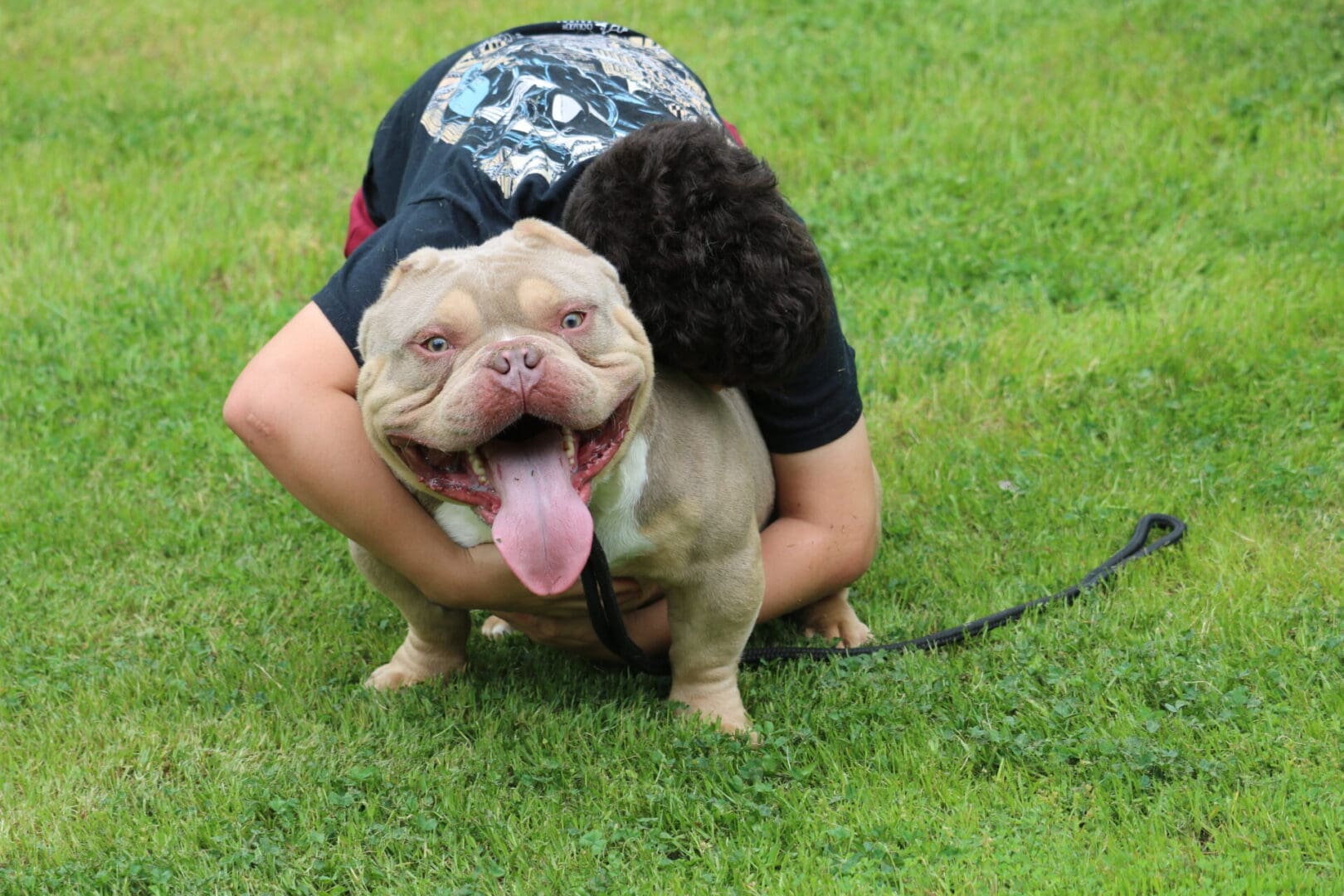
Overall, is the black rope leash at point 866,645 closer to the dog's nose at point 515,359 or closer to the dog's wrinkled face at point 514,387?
the dog's wrinkled face at point 514,387

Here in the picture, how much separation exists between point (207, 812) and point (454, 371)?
133cm

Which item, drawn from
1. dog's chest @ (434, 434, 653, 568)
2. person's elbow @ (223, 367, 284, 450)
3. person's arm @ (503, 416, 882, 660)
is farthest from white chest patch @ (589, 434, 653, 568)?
person's elbow @ (223, 367, 284, 450)

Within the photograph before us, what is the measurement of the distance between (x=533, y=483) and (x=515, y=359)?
0.31 m

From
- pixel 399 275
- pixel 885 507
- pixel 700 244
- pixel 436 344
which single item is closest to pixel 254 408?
pixel 399 275

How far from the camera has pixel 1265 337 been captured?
5547mm

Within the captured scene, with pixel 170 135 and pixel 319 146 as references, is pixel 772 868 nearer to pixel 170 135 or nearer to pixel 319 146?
pixel 319 146

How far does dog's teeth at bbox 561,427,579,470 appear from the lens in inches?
118

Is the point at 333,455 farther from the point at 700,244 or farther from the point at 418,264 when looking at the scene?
the point at 700,244

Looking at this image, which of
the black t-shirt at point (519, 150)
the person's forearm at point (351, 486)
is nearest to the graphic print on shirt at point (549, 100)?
the black t-shirt at point (519, 150)

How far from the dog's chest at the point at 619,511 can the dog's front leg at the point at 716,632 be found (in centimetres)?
25

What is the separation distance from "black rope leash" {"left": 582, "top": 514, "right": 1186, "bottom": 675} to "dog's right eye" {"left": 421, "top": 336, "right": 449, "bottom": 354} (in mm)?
574

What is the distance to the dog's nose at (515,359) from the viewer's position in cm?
277

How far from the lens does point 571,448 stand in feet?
9.80

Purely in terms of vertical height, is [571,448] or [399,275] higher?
[399,275]
